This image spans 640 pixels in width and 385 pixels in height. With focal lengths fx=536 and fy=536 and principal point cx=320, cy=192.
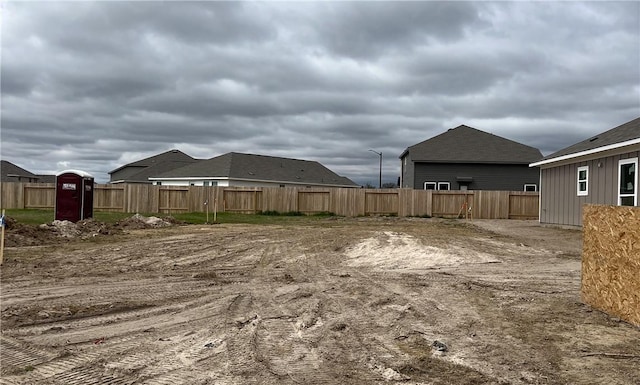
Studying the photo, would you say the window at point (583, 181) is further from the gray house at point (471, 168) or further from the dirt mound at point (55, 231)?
the dirt mound at point (55, 231)

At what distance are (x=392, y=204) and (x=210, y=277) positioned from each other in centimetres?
2499

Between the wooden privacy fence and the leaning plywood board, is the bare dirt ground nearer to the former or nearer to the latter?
the leaning plywood board

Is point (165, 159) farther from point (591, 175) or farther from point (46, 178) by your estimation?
point (591, 175)

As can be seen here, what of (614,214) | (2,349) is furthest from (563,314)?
(2,349)

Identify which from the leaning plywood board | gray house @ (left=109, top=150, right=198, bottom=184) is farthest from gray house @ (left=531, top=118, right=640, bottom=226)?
gray house @ (left=109, top=150, right=198, bottom=184)

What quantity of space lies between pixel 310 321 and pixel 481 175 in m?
33.9

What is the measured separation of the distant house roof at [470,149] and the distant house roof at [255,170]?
13.6 m

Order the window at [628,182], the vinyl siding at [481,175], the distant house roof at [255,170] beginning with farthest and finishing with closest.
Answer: the distant house roof at [255,170] < the vinyl siding at [481,175] < the window at [628,182]

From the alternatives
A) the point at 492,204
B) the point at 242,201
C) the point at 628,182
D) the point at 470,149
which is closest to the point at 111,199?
the point at 242,201

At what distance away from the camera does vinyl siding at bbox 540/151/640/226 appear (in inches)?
733

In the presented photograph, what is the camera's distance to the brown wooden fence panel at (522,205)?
1339 inches

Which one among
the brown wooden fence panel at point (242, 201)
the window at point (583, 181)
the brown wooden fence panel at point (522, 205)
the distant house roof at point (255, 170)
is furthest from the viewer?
the distant house roof at point (255, 170)

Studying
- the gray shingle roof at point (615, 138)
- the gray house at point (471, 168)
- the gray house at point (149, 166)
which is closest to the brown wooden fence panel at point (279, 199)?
the gray house at point (471, 168)

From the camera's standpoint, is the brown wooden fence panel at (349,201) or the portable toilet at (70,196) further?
the brown wooden fence panel at (349,201)
